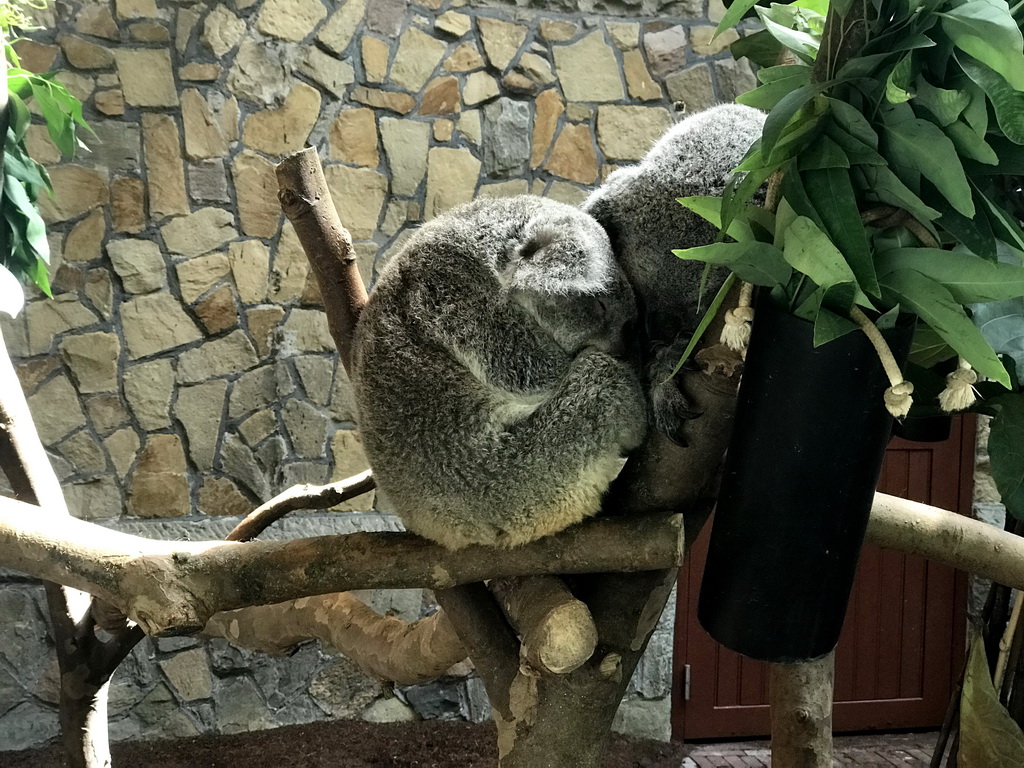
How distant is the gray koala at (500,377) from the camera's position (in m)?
1.38

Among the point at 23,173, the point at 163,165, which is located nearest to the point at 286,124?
the point at 163,165

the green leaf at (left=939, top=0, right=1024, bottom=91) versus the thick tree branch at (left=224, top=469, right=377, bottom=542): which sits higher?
the green leaf at (left=939, top=0, right=1024, bottom=91)

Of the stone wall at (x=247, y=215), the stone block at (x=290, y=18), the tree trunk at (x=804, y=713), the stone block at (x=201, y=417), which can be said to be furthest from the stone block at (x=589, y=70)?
Answer: the tree trunk at (x=804, y=713)

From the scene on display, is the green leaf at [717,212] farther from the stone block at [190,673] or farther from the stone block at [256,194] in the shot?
the stone block at [190,673]

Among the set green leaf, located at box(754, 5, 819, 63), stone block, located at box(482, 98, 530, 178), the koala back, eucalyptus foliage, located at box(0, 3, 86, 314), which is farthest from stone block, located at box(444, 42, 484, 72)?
green leaf, located at box(754, 5, 819, 63)

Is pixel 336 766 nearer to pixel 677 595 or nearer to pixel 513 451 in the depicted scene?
pixel 677 595

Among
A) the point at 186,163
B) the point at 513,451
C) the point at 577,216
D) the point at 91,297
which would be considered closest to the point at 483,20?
the point at 186,163

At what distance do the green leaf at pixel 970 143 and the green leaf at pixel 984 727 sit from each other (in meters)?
1.76

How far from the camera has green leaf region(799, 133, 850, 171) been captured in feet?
2.92

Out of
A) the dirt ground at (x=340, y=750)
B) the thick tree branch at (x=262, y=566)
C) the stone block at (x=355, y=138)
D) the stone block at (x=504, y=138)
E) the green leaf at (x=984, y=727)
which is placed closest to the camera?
the thick tree branch at (x=262, y=566)

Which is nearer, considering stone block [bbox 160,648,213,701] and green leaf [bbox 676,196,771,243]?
green leaf [bbox 676,196,771,243]

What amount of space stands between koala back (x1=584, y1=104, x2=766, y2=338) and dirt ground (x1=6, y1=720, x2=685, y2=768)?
2.57 meters

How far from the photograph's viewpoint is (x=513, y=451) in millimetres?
1423

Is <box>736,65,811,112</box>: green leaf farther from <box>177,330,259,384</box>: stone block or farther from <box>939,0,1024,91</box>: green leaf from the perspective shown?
<box>177,330,259,384</box>: stone block
